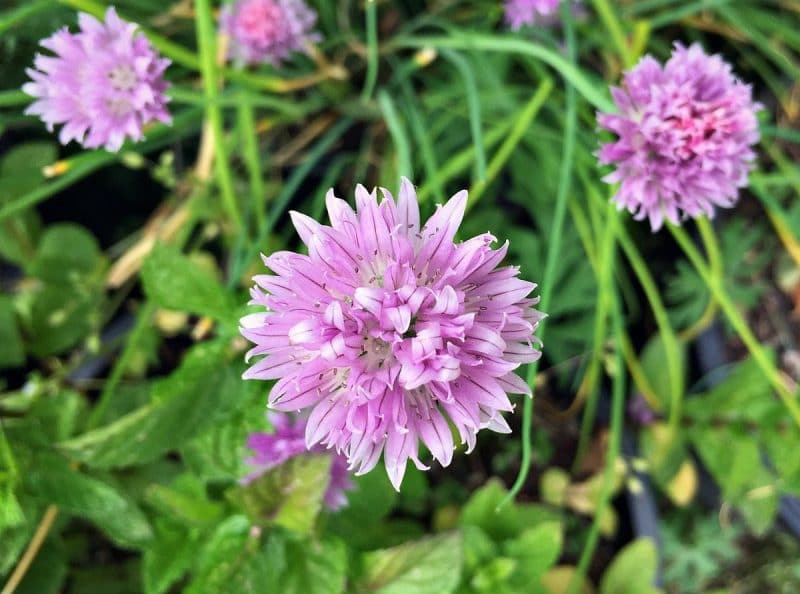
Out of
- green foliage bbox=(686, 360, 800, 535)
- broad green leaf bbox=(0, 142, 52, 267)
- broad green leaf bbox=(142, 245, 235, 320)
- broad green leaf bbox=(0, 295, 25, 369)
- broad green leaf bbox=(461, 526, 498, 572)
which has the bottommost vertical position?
green foliage bbox=(686, 360, 800, 535)

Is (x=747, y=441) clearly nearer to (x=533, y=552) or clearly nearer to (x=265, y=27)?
(x=533, y=552)

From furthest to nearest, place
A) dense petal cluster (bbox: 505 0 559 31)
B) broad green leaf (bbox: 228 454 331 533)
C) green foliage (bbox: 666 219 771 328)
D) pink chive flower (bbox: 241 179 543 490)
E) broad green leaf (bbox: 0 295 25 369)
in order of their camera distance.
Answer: green foliage (bbox: 666 219 771 328), broad green leaf (bbox: 0 295 25 369), dense petal cluster (bbox: 505 0 559 31), broad green leaf (bbox: 228 454 331 533), pink chive flower (bbox: 241 179 543 490)

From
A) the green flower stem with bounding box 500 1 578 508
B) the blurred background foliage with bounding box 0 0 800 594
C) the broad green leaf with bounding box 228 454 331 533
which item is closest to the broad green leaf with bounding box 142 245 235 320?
the blurred background foliage with bounding box 0 0 800 594

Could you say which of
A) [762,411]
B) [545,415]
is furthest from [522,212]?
[762,411]

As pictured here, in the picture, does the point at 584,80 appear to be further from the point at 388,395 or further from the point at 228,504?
the point at 228,504

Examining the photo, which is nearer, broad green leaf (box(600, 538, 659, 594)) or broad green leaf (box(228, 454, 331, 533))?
broad green leaf (box(228, 454, 331, 533))

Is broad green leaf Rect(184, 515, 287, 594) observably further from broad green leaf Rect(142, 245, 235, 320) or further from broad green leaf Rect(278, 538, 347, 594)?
broad green leaf Rect(142, 245, 235, 320)

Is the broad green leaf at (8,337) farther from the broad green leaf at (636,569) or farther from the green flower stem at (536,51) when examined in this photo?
the broad green leaf at (636,569)
